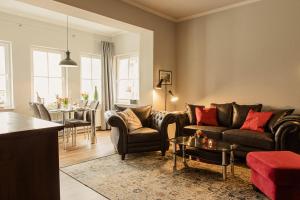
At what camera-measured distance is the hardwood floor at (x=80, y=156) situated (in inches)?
99.4

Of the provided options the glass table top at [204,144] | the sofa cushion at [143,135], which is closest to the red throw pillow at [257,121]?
the glass table top at [204,144]

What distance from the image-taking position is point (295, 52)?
3.78 meters

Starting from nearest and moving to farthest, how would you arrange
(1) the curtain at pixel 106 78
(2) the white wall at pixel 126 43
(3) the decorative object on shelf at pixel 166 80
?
1. (3) the decorative object on shelf at pixel 166 80
2. (2) the white wall at pixel 126 43
3. (1) the curtain at pixel 106 78

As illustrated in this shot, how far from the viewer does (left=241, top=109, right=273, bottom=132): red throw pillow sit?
144 inches

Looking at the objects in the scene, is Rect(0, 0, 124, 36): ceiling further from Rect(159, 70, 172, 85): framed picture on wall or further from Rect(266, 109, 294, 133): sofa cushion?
Rect(266, 109, 294, 133): sofa cushion

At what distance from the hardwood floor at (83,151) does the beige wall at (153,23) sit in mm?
1478

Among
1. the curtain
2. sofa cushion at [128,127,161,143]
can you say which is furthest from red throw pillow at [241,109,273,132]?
the curtain

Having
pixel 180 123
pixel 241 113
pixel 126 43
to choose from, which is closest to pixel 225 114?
pixel 241 113

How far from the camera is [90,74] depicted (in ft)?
21.2

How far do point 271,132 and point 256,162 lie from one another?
139 centimetres

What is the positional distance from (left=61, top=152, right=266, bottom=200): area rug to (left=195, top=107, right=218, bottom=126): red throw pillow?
1.02 meters

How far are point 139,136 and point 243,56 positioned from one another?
8.61 feet

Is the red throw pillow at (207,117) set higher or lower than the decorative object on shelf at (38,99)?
lower

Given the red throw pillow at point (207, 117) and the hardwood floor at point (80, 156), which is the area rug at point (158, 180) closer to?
the hardwood floor at point (80, 156)
